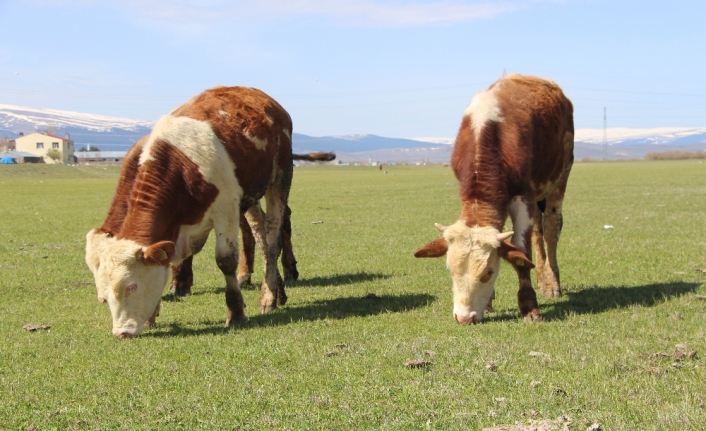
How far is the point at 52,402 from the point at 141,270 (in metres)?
2.67

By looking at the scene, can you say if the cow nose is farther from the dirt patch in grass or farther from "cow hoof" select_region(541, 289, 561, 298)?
the dirt patch in grass

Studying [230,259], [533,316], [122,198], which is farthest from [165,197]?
[533,316]

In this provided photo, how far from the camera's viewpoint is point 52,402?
6059 millimetres

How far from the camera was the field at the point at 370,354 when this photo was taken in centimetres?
548

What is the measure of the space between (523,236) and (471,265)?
41.3 inches

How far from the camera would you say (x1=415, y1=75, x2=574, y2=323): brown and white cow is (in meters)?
8.44

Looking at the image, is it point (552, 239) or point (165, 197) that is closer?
point (165, 197)

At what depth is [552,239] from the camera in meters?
11.2

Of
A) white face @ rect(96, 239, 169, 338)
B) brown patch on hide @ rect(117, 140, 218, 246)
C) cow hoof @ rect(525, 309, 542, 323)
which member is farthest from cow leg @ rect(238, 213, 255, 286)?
cow hoof @ rect(525, 309, 542, 323)

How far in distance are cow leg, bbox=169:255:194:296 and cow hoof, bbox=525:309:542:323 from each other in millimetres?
5531

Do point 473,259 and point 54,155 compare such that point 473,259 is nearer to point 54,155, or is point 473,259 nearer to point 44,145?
point 54,155

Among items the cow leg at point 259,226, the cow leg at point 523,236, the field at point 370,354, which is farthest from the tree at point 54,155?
the cow leg at point 523,236

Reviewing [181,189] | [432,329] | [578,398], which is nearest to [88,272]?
[181,189]

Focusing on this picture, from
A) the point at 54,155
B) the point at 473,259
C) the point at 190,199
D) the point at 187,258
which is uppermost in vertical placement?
the point at 54,155
